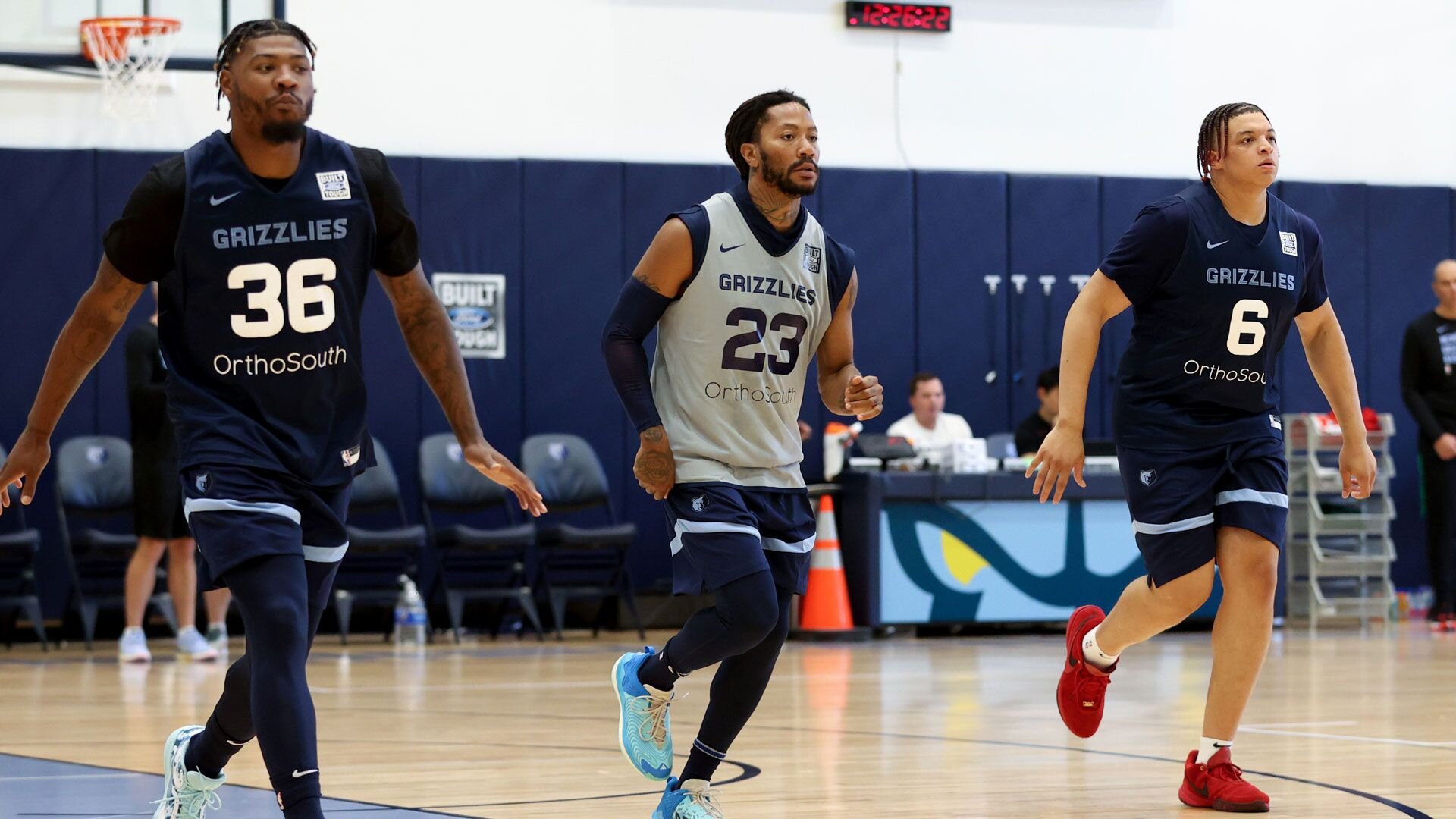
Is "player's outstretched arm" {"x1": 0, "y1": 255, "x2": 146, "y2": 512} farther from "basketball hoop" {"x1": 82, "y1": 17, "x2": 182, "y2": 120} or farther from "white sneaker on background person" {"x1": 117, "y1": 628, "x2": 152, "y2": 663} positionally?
"basketball hoop" {"x1": 82, "y1": 17, "x2": 182, "y2": 120}

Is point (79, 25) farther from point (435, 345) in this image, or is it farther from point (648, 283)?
point (435, 345)

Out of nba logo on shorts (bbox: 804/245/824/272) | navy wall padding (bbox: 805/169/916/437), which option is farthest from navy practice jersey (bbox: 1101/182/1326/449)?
navy wall padding (bbox: 805/169/916/437)

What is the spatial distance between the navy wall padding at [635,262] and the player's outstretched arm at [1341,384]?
827 centimetres

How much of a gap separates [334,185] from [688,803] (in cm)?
157

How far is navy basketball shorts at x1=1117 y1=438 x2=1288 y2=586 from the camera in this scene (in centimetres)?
482

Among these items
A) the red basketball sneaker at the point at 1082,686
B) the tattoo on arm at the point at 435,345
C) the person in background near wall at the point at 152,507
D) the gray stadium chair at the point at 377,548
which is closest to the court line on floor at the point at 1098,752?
the red basketball sneaker at the point at 1082,686

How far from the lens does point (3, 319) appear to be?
1220 centimetres

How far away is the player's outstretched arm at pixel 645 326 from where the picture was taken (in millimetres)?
4309

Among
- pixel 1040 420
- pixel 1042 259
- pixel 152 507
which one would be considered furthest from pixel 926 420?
pixel 152 507

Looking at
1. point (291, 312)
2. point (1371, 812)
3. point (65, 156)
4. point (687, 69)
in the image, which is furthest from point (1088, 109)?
point (291, 312)

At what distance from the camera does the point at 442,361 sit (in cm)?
397

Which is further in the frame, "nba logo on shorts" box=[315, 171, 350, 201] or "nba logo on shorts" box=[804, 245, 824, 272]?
"nba logo on shorts" box=[804, 245, 824, 272]

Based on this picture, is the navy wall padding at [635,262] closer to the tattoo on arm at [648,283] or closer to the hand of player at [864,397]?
the tattoo on arm at [648,283]

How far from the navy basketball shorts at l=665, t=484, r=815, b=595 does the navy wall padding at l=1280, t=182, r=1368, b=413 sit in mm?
10575
